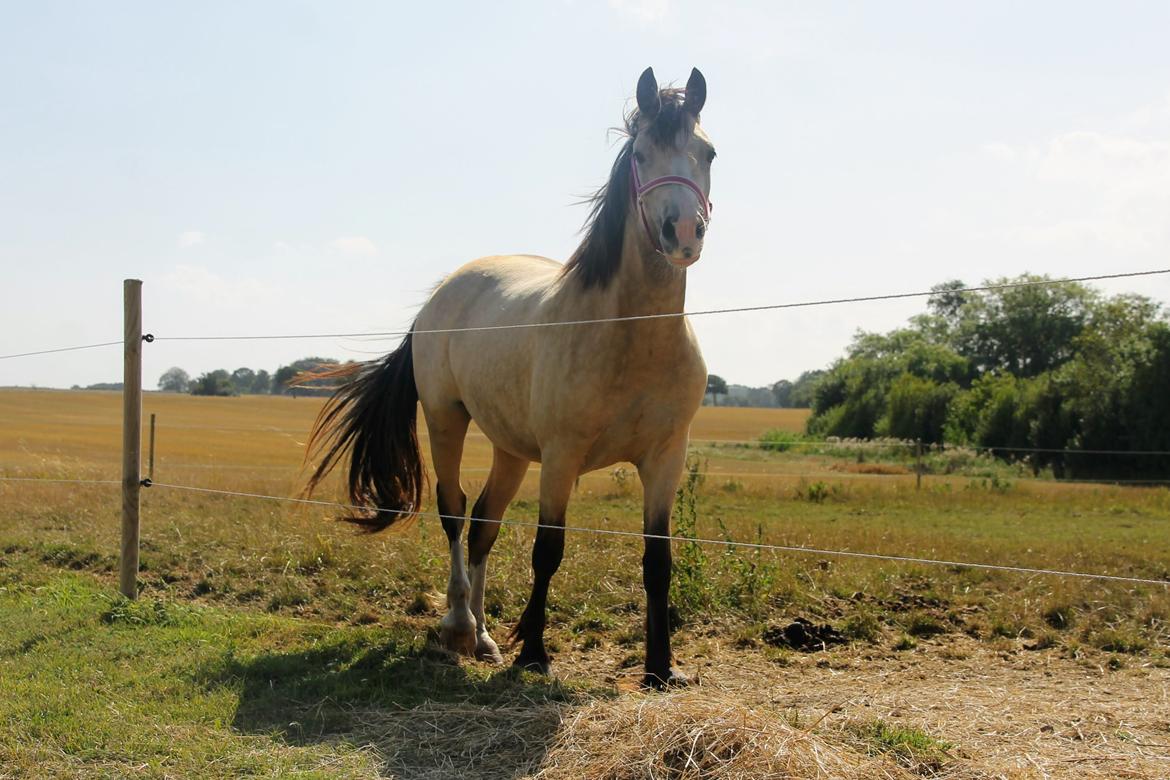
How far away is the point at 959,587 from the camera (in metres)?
6.91

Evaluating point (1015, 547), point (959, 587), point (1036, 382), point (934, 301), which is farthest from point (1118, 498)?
point (934, 301)

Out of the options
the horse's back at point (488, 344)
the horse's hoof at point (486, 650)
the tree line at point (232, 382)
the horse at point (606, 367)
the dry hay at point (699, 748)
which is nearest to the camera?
the dry hay at point (699, 748)

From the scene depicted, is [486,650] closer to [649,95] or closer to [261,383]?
[649,95]

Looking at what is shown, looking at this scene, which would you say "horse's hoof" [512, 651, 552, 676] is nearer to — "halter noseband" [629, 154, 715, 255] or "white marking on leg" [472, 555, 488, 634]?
"white marking on leg" [472, 555, 488, 634]

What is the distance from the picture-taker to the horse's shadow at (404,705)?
11.6 ft

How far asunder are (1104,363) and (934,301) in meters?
51.2

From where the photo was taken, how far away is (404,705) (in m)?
4.17

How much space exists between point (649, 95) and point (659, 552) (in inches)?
87.2

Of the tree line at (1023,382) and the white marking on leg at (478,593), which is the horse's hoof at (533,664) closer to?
the white marking on leg at (478,593)

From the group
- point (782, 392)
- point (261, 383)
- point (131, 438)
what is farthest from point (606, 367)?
point (782, 392)

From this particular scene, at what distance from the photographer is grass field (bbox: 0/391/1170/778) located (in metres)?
3.37

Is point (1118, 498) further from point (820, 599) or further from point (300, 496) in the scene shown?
point (300, 496)

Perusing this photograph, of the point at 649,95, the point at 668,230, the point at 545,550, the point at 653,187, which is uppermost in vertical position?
the point at 649,95

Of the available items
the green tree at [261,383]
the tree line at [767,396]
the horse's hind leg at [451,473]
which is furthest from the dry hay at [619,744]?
the tree line at [767,396]
